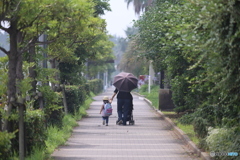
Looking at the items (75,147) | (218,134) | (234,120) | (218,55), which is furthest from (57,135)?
(218,55)

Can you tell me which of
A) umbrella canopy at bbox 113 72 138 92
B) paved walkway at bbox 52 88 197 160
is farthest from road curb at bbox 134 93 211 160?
umbrella canopy at bbox 113 72 138 92

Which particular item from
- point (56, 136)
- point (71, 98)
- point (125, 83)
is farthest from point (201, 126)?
point (71, 98)

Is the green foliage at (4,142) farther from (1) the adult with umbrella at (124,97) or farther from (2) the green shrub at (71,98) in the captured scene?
(2) the green shrub at (71,98)

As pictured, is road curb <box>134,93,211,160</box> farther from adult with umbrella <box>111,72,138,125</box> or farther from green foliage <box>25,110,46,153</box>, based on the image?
green foliage <box>25,110,46,153</box>

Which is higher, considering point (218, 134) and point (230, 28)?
point (230, 28)

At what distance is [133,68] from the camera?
218 ft

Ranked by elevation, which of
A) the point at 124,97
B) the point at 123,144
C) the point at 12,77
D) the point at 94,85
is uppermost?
the point at 12,77

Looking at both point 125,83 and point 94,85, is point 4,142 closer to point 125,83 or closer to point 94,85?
point 125,83

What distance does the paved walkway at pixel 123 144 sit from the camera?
10953 mm

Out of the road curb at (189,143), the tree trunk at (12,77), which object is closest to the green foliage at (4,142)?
the tree trunk at (12,77)

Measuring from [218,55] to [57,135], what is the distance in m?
7.12

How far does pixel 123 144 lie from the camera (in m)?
13.0

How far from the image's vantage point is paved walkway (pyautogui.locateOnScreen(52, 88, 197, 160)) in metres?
11.0

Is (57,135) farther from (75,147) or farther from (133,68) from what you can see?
(133,68)
